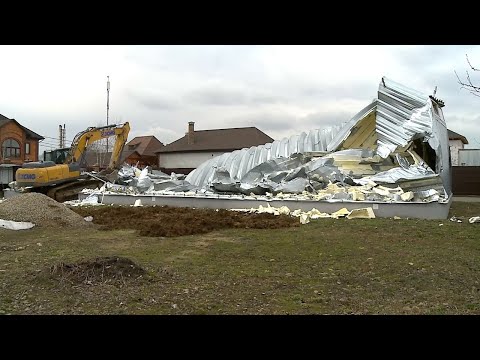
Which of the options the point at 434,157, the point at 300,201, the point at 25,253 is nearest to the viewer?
the point at 25,253

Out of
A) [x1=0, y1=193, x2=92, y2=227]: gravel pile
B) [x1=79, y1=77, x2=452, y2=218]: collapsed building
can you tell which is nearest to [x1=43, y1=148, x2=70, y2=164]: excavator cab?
[x1=79, y1=77, x2=452, y2=218]: collapsed building

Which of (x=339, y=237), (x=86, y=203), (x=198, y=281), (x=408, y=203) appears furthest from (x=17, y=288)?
(x=86, y=203)

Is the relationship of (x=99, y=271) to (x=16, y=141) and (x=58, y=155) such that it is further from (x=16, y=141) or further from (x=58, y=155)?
(x=16, y=141)

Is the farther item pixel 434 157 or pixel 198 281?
pixel 434 157

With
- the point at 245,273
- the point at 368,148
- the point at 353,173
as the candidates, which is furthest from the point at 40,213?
the point at 368,148

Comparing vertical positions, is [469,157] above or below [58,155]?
above

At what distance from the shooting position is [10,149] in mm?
44000

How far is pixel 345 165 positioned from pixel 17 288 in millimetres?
12768

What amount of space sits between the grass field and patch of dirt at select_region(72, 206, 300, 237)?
0.68 metres

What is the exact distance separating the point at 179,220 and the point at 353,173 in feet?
23.4

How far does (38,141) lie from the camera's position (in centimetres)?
A: 4741

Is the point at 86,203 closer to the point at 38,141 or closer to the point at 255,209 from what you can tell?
the point at 255,209

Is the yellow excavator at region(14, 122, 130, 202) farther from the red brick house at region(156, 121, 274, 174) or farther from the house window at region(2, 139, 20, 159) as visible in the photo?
the house window at region(2, 139, 20, 159)
